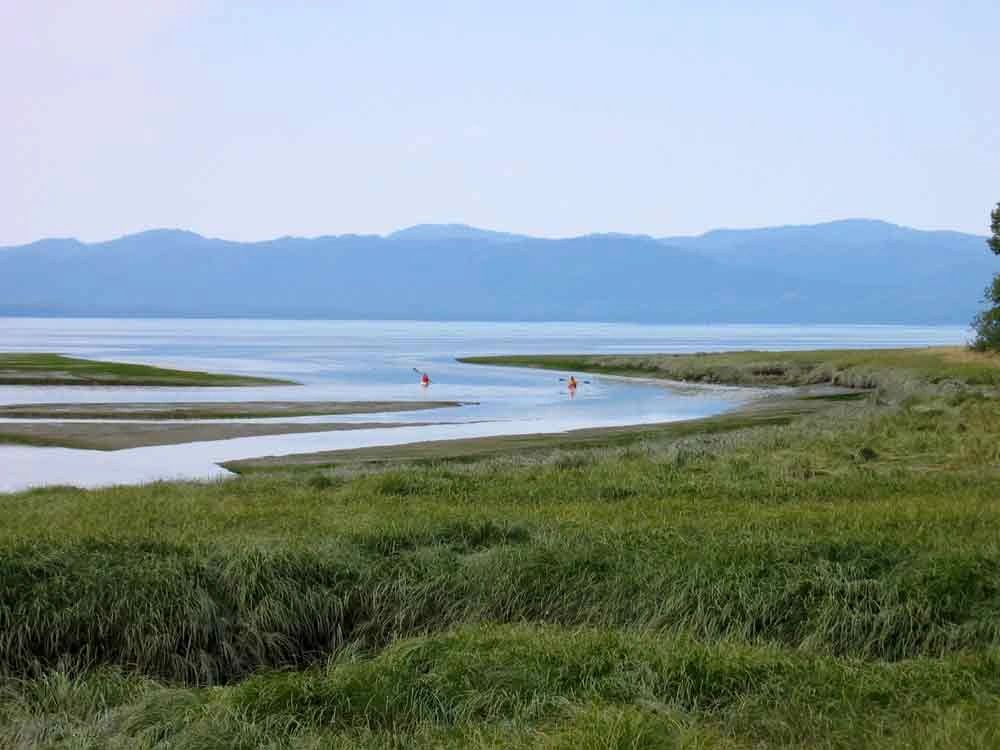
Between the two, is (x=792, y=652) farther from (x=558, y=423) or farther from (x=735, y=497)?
(x=558, y=423)

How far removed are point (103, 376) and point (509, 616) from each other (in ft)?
206

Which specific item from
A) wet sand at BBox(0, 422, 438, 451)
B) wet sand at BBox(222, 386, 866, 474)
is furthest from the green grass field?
wet sand at BBox(0, 422, 438, 451)

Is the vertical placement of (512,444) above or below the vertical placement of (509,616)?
below

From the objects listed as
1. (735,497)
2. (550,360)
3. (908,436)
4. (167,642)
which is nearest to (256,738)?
(167,642)

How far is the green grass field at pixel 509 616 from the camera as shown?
10852 millimetres

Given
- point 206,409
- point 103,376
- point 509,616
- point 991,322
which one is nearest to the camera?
point 509,616

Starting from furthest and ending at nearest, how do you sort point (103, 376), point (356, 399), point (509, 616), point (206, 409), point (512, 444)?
point (103, 376)
point (356, 399)
point (206, 409)
point (512, 444)
point (509, 616)

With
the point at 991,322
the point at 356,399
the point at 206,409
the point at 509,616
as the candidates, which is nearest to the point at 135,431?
the point at 206,409

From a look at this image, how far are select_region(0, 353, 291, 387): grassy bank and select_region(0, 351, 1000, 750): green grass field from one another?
50359 mm

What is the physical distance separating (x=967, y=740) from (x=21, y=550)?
11.1 m

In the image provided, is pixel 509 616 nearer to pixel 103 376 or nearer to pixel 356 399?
pixel 356 399

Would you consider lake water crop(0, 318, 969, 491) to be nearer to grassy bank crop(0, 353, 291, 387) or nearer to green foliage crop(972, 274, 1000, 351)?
grassy bank crop(0, 353, 291, 387)

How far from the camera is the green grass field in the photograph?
35.6 ft

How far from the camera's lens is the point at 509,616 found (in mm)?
14750
